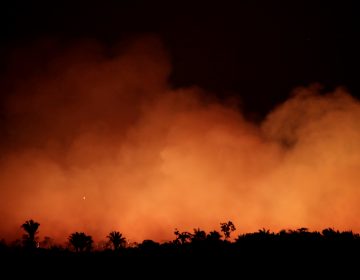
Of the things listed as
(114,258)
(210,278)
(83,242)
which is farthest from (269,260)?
(83,242)

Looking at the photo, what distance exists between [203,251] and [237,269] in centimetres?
358

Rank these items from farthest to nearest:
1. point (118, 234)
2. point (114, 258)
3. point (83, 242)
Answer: point (118, 234) → point (83, 242) → point (114, 258)

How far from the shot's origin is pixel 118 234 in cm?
6106

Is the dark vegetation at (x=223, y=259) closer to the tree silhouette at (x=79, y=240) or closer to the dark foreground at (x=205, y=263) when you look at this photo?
the dark foreground at (x=205, y=263)

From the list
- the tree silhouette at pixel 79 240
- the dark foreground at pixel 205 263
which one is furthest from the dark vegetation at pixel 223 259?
the tree silhouette at pixel 79 240

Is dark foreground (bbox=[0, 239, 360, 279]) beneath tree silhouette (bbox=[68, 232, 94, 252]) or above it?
beneath

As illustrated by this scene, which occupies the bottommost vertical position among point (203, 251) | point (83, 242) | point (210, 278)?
point (210, 278)

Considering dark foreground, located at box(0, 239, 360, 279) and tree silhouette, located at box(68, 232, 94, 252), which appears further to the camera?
tree silhouette, located at box(68, 232, 94, 252)

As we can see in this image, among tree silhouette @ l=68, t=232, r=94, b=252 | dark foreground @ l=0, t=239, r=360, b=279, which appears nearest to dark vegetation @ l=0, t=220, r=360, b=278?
dark foreground @ l=0, t=239, r=360, b=279

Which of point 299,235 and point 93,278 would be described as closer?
point 93,278

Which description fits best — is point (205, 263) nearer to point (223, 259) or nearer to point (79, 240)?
point (223, 259)

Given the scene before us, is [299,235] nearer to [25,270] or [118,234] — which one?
[25,270]

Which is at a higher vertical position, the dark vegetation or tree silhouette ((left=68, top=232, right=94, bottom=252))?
tree silhouette ((left=68, top=232, right=94, bottom=252))

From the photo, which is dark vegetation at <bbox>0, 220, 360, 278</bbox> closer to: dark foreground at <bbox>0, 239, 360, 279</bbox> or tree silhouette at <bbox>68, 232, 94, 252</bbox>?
dark foreground at <bbox>0, 239, 360, 279</bbox>
